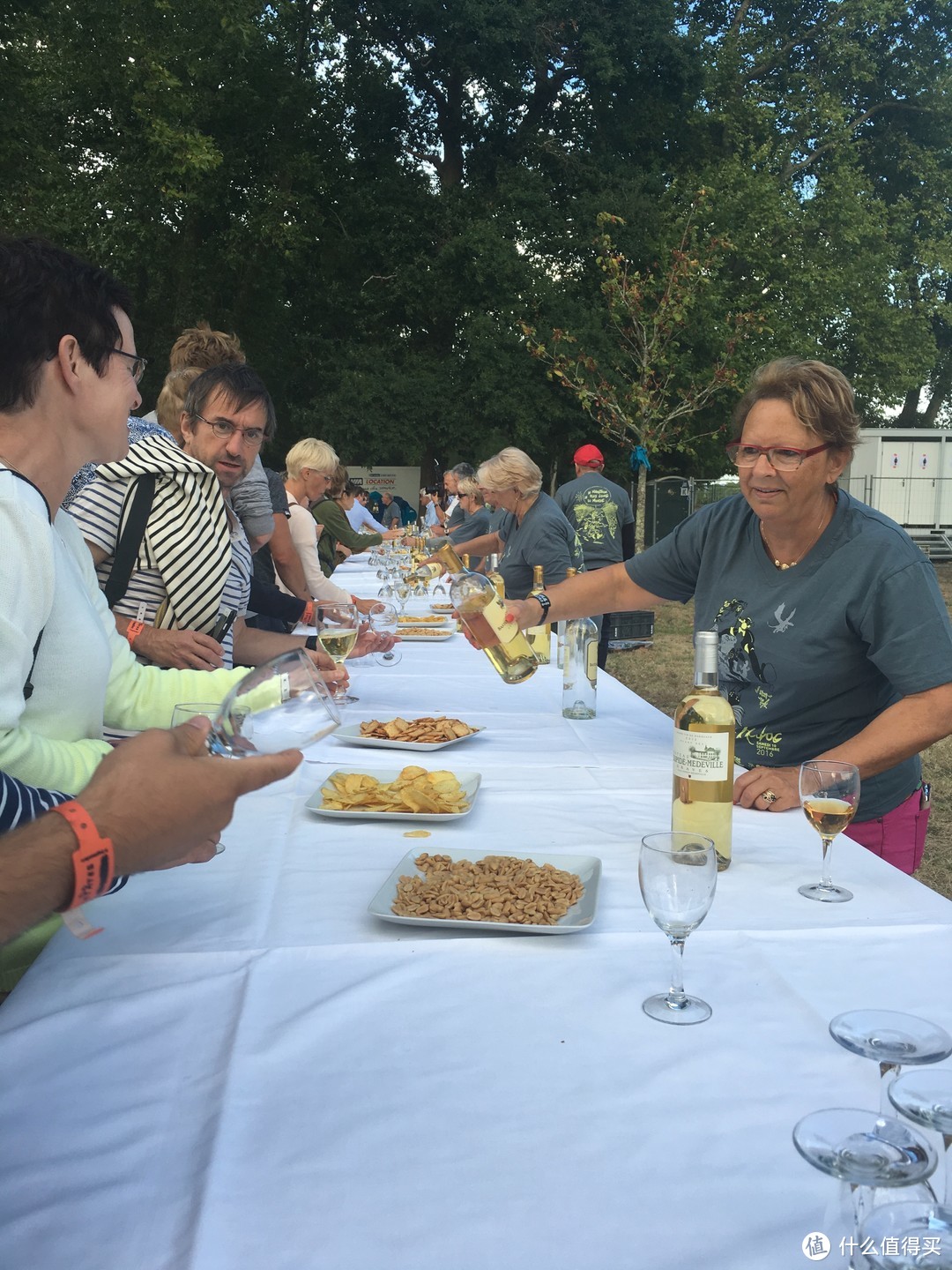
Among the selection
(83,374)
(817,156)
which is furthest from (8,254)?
(817,156)

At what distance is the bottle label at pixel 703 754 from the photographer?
149 cm

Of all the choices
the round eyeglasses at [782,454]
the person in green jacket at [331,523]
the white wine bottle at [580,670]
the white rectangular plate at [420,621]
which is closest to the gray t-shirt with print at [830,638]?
the round eyeglasses at [782,454]

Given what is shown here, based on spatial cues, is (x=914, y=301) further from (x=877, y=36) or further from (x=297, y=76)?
(x=297, y=76)

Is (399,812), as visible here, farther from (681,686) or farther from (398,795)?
(681,686)

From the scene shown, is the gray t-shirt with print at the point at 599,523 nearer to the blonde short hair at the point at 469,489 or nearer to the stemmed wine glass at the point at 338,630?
the blonde short hair at the point at 469,489

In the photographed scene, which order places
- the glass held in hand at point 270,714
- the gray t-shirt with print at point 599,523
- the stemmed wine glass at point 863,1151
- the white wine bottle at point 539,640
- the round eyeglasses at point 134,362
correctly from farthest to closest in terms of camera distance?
the gray t-shirt with print at point 599,523 < the white wine bottle at point 539,640 < the round eyeglasses at point 134,362 < the glass held in hand at point 270,714 < the stemmed wine glass at point 863,1151

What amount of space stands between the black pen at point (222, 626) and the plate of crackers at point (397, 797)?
89cm

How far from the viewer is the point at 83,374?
5.01 feet

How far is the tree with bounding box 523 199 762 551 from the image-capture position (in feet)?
52.8

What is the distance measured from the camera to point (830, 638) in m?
2.12

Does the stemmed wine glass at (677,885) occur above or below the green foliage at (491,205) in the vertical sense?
below

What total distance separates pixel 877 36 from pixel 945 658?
89.8 ft

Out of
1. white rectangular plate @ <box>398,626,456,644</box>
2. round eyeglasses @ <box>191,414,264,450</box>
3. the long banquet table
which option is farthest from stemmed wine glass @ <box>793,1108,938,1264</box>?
white rectangular plate @ <box>398,626,456,644</box>

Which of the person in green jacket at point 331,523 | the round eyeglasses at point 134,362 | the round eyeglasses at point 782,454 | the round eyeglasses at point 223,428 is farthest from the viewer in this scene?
the person in green jacket at point 331,523
